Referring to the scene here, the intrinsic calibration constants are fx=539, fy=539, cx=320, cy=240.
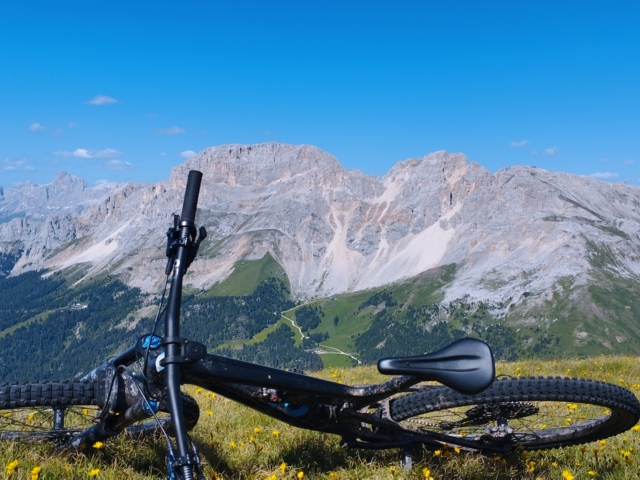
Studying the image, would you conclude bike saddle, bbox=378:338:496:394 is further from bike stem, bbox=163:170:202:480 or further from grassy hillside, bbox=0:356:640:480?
grassy hillside, bbox=0:356:640:480

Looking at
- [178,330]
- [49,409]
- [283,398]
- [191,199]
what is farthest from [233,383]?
[49,409]

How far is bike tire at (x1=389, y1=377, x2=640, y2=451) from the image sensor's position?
5801 millimetres

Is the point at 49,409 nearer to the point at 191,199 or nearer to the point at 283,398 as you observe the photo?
the point at 283,398

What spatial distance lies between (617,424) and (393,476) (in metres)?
2.80

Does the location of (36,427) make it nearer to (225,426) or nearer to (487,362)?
(225,426)

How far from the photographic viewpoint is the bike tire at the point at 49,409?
16.7ft

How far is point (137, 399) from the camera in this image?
5.09 metres

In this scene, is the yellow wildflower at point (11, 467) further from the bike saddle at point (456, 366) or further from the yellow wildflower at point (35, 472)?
the bike saddle at point (456, 366)

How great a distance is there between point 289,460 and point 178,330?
Result: 2.57 m

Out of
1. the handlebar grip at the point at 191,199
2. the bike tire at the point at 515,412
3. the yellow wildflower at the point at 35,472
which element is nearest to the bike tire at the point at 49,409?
the yellow wildflower at the point at 35,472

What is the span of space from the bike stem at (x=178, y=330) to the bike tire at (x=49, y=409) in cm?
118

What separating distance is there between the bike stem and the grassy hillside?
1.43m

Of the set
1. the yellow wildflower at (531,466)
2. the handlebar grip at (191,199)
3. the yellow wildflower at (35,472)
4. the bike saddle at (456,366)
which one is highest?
the handlebar grip at (191,199)

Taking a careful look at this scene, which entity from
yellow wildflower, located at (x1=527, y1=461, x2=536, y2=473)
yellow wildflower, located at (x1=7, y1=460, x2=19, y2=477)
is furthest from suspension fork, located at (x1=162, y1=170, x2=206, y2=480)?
yellow wildflower, located at (x1=527, y1=461, x2=536, y2=473)
